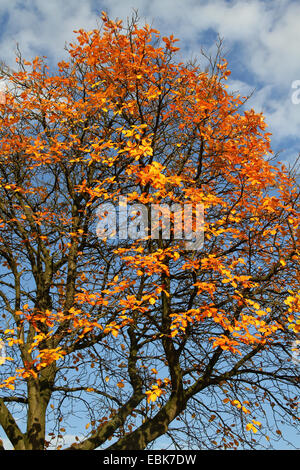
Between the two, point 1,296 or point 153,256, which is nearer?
point 153,256

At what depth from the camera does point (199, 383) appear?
8.83 meters

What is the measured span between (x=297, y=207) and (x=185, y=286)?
3.37 m

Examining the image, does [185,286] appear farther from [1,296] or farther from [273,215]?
[1,296]

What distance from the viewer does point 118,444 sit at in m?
8.45

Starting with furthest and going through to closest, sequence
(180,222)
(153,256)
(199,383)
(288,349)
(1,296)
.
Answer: (1,296) → (288,349) → (199,383) → (180,222) → (153,256)

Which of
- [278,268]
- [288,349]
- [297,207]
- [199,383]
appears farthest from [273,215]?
[199,383]

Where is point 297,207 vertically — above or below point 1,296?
above

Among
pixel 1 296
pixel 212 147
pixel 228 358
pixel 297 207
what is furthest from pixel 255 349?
pixel 1 296

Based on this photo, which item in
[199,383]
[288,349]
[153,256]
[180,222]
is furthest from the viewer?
[288,349]

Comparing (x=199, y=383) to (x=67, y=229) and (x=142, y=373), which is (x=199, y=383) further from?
(x=67, y=229)

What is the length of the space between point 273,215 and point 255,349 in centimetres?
314

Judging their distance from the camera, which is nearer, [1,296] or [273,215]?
[273,215]

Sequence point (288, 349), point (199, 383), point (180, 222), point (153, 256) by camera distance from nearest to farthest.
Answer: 1. point (153, 256)
2. point (180, 222)
3. point (199, 383)
4. point (288, 349)

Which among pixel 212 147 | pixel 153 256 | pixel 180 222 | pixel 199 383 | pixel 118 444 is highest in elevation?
pixel 212 147
